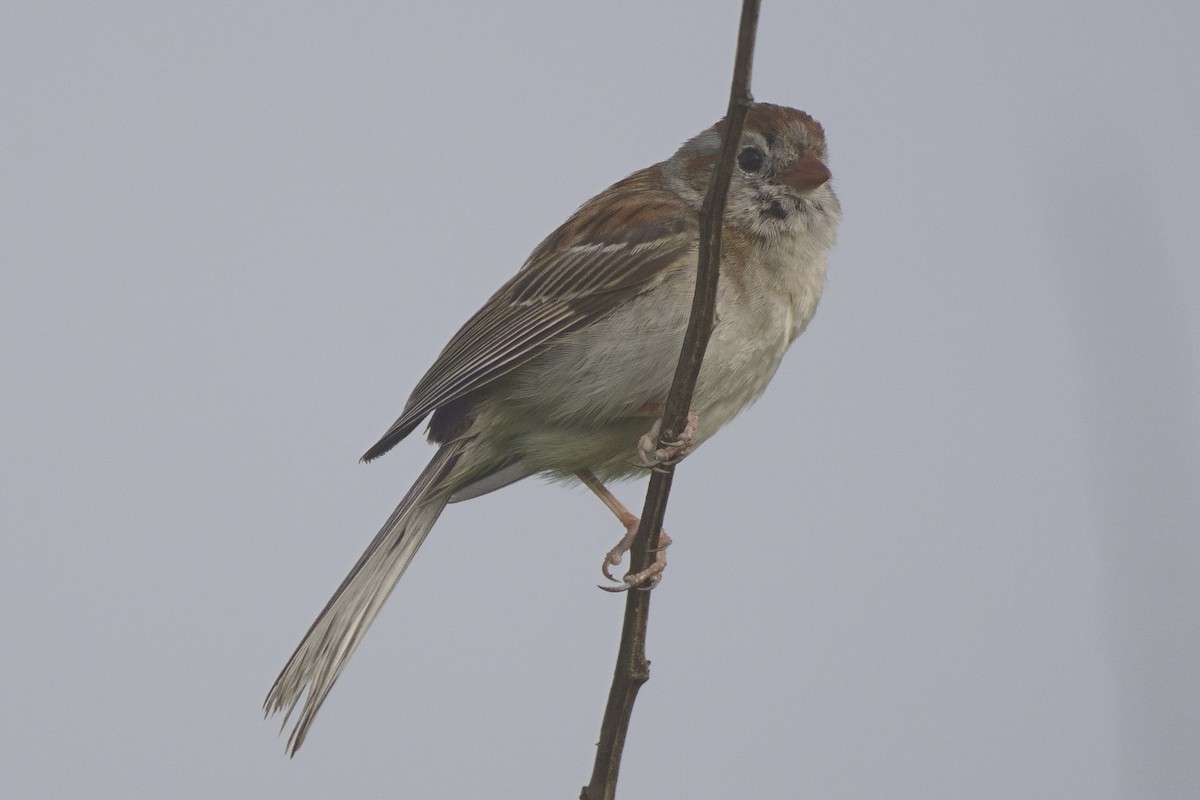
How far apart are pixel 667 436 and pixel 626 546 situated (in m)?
1.50

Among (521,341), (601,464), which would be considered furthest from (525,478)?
(521,341)

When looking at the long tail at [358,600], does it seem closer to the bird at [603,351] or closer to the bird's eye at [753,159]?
the bird at [603,351]

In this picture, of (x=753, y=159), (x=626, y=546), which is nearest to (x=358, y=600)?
(x=626, y=546)

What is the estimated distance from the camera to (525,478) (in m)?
5.61

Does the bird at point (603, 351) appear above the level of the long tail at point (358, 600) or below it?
above

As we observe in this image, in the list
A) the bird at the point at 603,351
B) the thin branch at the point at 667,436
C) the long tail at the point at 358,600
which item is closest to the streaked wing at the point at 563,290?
the bird at the point at 603,351

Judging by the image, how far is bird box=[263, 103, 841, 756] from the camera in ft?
15.7

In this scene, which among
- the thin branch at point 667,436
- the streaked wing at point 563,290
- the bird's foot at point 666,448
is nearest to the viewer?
the thin branch at point 667,436

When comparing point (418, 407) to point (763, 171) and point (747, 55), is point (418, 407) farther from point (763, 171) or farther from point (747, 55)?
point (747, 55)

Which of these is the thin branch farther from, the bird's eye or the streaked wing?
the bird's eye

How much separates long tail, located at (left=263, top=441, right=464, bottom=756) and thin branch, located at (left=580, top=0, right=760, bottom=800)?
1186 millimetres

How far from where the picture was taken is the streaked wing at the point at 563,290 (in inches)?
199

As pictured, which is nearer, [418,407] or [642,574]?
[642,574]

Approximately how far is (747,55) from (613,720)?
183cm
